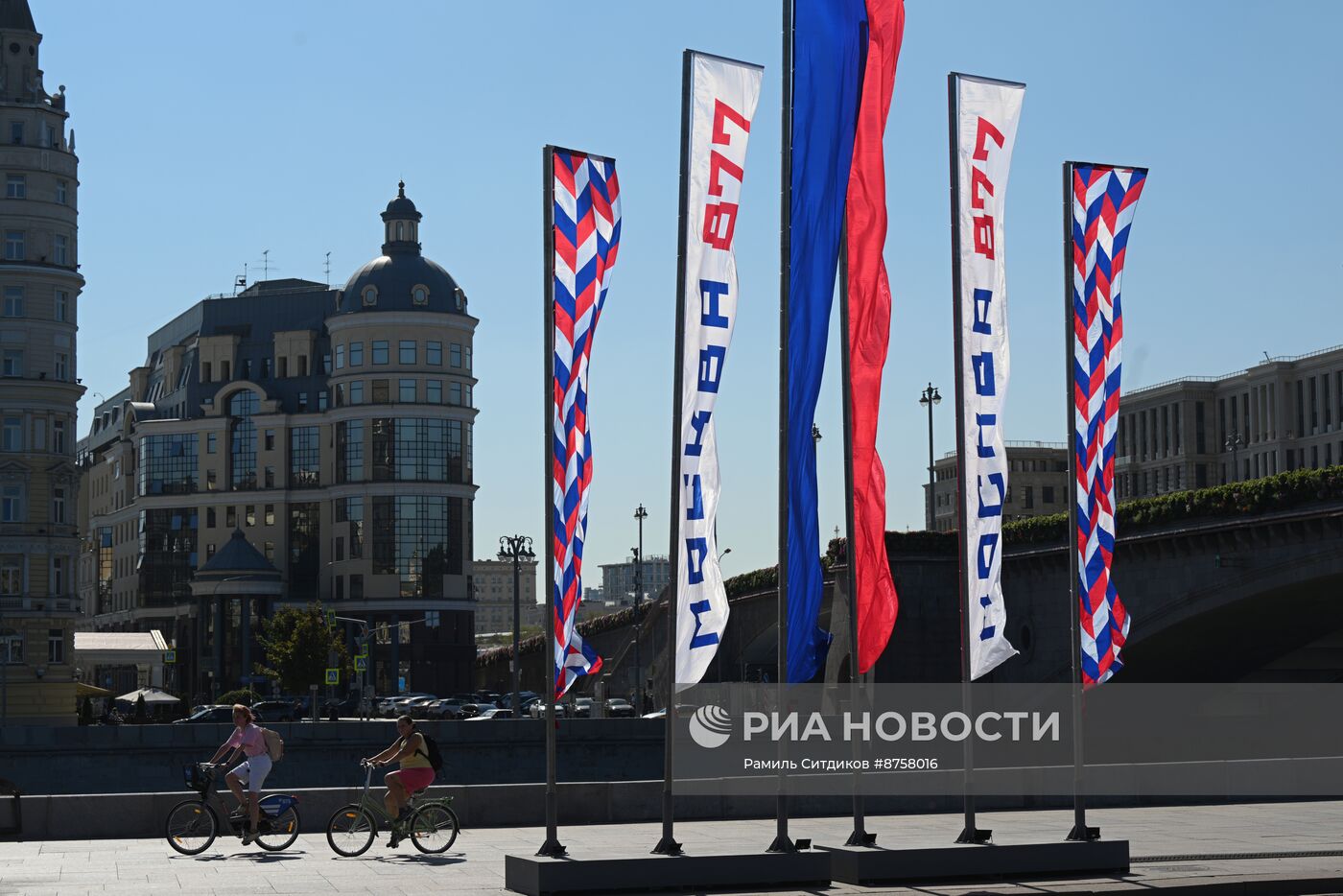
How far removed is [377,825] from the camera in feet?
80.0

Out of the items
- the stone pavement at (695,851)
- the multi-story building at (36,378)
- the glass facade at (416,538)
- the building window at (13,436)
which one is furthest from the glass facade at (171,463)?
the stone pavement at (695,851)

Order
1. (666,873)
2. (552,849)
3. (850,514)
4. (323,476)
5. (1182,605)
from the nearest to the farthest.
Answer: (666,873) < (552,849) < (850,514) < (1182,605) < (323,476)

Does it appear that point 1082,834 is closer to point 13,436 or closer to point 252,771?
point 252,771

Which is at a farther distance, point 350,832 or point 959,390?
point 350,832

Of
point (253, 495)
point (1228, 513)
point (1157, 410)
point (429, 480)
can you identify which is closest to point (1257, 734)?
point (1228, 513)

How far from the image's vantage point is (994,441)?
2275cm

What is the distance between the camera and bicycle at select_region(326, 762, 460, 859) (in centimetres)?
2375

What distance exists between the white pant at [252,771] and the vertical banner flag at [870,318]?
8362mm

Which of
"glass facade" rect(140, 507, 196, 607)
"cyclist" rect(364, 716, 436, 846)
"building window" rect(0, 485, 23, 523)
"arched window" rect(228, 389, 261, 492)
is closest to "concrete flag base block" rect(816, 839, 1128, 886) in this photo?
"cyclist" rect(364, 716, 436, 846)

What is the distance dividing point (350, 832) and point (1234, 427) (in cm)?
14696

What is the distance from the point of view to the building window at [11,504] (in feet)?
271

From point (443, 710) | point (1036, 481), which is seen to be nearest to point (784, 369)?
point (443, 710)

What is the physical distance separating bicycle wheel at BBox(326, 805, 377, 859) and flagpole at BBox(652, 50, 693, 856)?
5125 mm

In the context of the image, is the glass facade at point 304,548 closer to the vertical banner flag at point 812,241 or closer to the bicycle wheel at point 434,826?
the bicycle wheel at point 434,826
